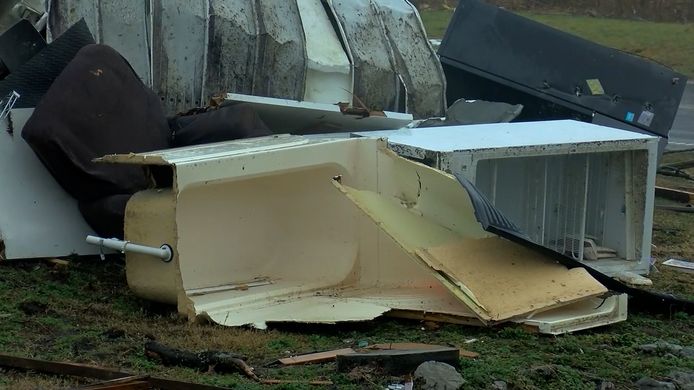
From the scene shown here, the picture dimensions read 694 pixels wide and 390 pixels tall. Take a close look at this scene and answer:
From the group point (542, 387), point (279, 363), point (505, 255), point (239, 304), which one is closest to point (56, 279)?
point (239, 304)

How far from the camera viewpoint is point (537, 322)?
14.6 ft

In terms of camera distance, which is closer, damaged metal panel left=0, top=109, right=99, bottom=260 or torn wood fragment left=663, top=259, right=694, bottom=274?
damaged metal panel left=0, top=109, right=99, bottom=260

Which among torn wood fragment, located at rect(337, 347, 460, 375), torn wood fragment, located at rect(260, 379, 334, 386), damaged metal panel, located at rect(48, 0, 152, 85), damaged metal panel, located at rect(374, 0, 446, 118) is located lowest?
torn wood fragment, located at rect(260, 379, 334, 386)

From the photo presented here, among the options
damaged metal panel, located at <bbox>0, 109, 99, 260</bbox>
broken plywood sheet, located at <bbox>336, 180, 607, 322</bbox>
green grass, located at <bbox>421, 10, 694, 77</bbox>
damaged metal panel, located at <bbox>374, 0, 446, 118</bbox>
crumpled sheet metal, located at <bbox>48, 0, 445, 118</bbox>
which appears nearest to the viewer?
broken plywood sheet, located at <bbox>336, 180, 607, 322</bbox>

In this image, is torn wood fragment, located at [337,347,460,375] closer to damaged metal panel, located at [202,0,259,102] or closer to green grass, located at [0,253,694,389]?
green grass, located at [0,253,694,389]

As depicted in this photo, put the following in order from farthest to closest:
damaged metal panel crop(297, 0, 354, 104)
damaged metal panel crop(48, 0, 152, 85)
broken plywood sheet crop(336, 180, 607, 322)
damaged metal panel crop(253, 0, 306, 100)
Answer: damaged metal panel crop(297, 0, 354, 104) → damaged metal panel crop(253, 0, 306, 100) → damaged metal panel crop(48, 0, 152, 85) → broken plywood sheet crop(336, 180, 607, 322)

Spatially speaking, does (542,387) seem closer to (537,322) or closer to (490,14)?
(537,322)

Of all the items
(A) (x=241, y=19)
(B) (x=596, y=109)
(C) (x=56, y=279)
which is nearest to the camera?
(C) (x=56, y=279)

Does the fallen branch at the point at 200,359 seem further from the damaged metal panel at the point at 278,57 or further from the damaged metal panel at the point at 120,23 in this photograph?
the damaged metal panel at the point at 278,57

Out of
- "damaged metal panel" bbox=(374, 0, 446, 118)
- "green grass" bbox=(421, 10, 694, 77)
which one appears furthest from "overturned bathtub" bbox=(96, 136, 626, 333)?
"green grass" bbox=(421, 10, 694, 77)

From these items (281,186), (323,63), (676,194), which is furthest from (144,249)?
(676,194)

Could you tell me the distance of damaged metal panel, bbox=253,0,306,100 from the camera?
6.88m

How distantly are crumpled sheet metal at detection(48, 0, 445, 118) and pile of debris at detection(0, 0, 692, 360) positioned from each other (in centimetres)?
1

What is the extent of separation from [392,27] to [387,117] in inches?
76.9
